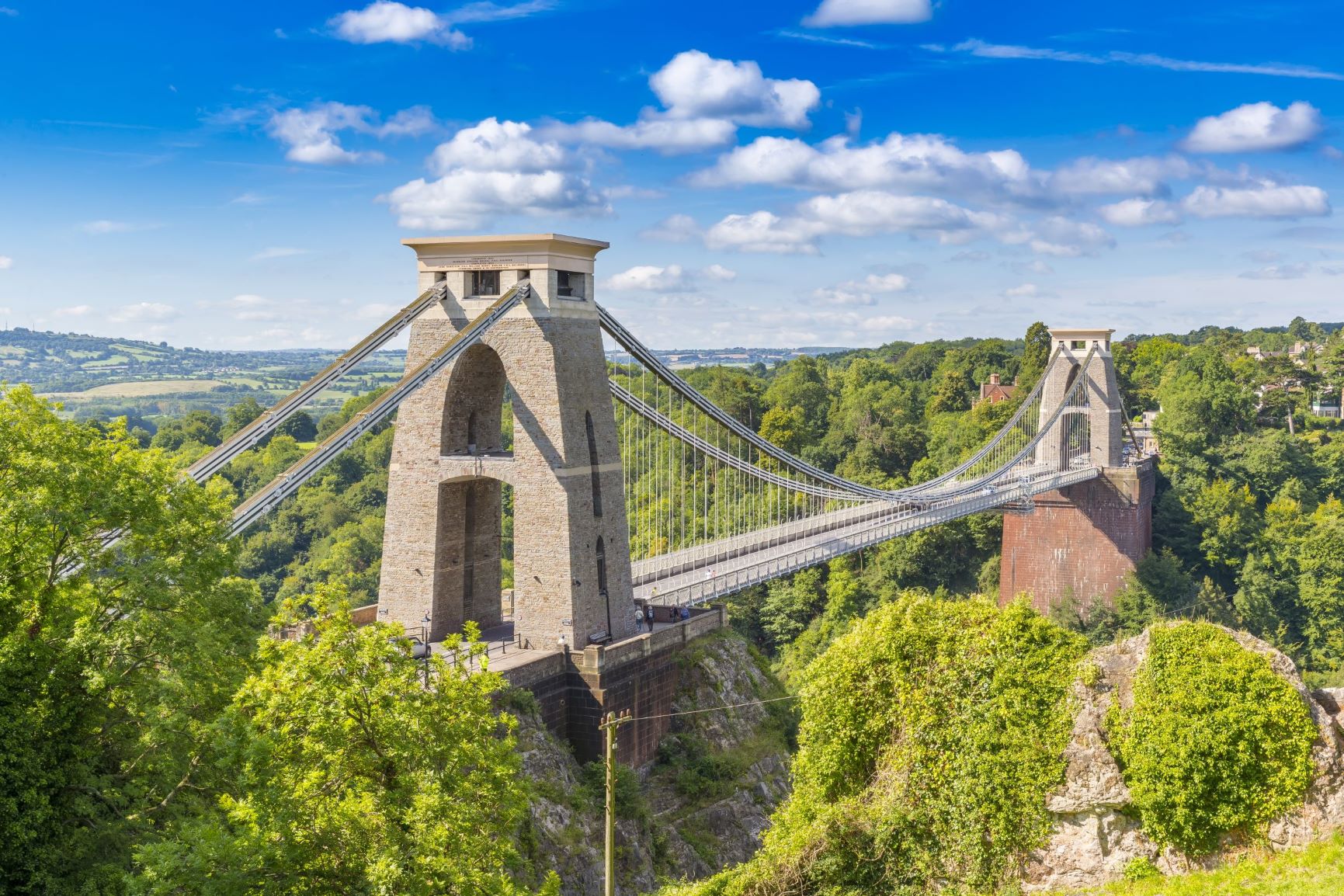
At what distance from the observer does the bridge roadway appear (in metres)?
25.8

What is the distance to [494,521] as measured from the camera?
23.0m

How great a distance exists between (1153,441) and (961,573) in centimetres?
1479

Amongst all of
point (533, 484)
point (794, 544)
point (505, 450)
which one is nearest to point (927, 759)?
point (533, 484)

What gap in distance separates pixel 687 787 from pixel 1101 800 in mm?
8828

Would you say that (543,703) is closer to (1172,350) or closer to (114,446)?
(114,446)

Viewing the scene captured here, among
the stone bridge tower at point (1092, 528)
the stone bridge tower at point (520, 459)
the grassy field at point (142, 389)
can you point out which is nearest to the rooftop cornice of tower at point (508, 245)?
the stone bridge tower at point (520, 459)

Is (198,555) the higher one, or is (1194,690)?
(198,555)

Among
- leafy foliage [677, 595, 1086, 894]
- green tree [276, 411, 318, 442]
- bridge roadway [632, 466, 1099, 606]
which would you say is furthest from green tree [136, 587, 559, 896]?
green tree [276, 411, 318, 442]

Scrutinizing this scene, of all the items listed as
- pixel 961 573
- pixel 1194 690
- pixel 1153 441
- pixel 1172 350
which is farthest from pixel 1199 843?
pixel 1172 350

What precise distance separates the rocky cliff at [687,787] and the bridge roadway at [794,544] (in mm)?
1275

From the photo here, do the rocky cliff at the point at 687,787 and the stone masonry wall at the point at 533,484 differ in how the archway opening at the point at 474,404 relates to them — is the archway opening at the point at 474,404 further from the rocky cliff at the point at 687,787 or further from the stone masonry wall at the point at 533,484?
the rocky cliff at the point at 687,787

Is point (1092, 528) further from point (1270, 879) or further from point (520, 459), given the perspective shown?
point (1270, 879)

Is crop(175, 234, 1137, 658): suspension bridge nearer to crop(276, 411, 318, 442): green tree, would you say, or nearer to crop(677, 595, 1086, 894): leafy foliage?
crop(677, 595, 1086, 894): leafy foliage

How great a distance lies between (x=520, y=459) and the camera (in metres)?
20.9
